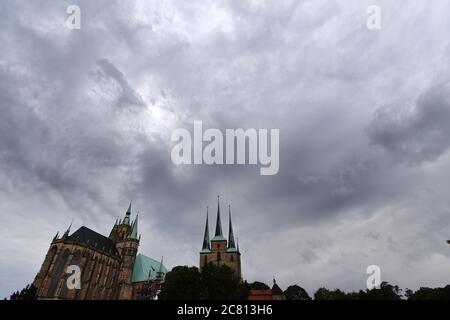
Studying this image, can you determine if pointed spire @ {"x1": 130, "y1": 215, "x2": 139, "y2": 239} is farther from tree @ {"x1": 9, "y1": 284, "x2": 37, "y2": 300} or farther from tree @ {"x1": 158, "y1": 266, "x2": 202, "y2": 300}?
tree @ {"x1": 158, "y1": 266, "x2": 202, "y2": 300}

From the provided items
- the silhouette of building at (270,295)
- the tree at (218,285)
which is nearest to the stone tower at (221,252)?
the silhouette of building at (270,295)

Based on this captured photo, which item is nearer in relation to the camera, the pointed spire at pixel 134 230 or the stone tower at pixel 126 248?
the stone tower at pixel 126 248

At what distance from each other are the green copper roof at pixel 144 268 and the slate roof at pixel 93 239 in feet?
26.7

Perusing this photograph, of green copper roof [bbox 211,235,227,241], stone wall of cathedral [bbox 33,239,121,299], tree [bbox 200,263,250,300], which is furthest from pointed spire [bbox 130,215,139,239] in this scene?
tree [bbox 200,263,250,300]

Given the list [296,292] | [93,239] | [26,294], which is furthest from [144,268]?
[296,292]

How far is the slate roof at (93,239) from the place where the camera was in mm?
76637

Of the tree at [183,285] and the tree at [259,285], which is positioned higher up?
the tree at [259,285]

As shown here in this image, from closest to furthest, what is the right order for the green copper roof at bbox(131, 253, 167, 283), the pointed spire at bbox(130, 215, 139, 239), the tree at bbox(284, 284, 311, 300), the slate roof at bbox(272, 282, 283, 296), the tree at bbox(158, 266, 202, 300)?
1. the tree at bbox(158, 266, 202, 300)
2. the slate roof at bbox(272, 282, 283, 296)
3. the green copper roof at bbox(131, 253, 167, 283)
4. the pointed spire at bbox(130, 215, 139, 239)
5. the tree at bbox(284, 284, 311, 300)

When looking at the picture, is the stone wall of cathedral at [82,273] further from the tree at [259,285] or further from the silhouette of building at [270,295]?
the tree at [259,285]

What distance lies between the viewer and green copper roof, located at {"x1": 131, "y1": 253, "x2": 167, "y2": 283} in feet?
287

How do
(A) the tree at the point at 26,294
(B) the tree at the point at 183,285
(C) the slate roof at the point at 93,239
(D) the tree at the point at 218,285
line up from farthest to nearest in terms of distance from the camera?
(C) the slate roof at the point at 93,239 → (A) the tree at the point at 26,294 → (B) the tree at the point at 183,285 → (D) the tree at the point at 218,285
